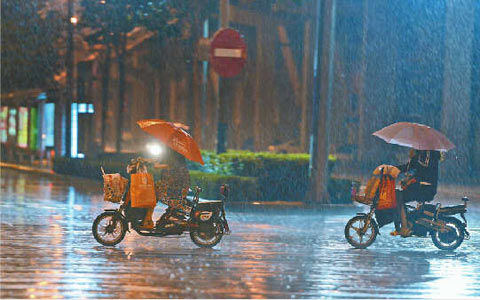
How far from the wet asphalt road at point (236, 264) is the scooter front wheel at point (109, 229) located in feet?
0.49

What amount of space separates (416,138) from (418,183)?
2.21ft

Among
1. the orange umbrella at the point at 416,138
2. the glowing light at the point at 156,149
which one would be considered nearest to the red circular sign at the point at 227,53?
the glowing light at the point at 156,149

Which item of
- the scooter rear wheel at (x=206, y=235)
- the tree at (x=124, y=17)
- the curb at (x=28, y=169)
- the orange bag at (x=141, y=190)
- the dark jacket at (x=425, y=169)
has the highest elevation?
the tree at (x=124, y=17)

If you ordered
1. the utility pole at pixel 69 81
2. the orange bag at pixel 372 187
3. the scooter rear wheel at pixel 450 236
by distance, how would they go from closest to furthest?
the orange bag at pixel 372 187 → the scooter rear wheel at pixel 450 236 → the utility pole at pixel 69 81

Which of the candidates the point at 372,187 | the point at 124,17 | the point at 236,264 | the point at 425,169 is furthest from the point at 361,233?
the point at 124,17

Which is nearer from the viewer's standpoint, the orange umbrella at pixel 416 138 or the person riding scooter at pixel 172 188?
the person riding scooter at pixel 172 188

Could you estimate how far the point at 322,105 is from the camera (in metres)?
19.5

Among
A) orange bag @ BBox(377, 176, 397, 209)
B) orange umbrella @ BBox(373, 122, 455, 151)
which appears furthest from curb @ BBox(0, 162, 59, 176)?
orange bag @ BBox(377, 176, 397, 209)

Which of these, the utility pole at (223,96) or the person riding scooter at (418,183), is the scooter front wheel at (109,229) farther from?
the utility pole at (223,96)

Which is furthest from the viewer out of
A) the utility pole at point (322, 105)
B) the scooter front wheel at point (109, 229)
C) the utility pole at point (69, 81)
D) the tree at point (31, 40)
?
the tree at point (31, 40)

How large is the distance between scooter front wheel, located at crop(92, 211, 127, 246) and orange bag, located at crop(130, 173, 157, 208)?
430mm

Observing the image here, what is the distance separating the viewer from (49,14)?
114 ft

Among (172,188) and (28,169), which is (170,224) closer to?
(172,188)

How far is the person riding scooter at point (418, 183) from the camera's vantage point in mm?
12477
